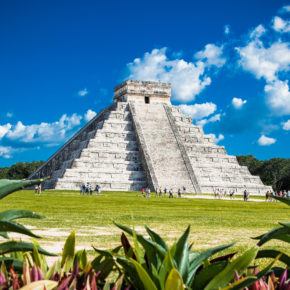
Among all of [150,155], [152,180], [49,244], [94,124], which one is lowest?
[49,244]

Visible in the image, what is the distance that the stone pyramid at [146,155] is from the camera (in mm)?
34353

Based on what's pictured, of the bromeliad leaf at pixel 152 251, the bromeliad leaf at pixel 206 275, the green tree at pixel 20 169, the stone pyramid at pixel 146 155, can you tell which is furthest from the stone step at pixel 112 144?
the green tree at pixel 20 169

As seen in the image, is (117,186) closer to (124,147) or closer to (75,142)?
(124,147)

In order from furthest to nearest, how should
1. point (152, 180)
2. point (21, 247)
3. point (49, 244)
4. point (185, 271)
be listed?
1. point (152, 180)
2. point (49, 244)
3. point (21, 247)
4. point (185, 271)

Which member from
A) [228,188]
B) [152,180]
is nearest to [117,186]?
[152,180]

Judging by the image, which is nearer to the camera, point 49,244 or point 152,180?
point 49,244

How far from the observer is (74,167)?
3400 centimetres

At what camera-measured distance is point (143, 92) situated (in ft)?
143

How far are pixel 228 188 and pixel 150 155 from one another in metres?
7.16

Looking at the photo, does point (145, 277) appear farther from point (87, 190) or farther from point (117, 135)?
point (117, 135)

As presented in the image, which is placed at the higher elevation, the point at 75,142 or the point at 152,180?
the point at 75,142

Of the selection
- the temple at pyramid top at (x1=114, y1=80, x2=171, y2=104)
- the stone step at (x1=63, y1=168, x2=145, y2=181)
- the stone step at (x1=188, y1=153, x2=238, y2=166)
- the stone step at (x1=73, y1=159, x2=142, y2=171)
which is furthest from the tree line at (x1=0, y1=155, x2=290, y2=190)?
the stone step at (x1=63, y1=168, x2=145, y2=181)

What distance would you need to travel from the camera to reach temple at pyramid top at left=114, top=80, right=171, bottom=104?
42.9m

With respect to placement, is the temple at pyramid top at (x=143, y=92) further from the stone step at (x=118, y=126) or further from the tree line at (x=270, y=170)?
the tree line at (x=270, y=170)
